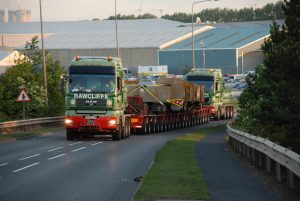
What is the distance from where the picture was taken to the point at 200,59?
14750 centimetres

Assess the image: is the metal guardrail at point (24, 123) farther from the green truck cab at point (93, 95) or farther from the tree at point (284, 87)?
the tree at point (284, 87)

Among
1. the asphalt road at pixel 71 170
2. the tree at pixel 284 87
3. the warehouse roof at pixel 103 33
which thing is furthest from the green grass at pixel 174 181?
the warehouse roof at pixel 103 33

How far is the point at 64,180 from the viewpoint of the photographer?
20.1 metres

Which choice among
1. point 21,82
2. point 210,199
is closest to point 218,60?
point 21,82

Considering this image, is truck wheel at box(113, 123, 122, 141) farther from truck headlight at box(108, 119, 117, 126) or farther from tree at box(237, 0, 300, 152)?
tree at box(237, 0, 300, 152)

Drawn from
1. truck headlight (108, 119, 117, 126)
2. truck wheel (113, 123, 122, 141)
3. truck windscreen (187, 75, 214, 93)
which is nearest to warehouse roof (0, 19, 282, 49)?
truck windscreen (187, 75, 214, 93)

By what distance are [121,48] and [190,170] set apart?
430 feet

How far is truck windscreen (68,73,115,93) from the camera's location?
39594mm

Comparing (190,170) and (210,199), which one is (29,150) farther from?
(210,199)

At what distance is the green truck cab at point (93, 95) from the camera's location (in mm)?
39594

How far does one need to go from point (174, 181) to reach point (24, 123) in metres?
31.6

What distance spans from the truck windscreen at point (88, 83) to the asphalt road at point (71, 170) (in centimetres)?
308

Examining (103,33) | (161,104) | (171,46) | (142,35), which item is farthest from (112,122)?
(103,33)

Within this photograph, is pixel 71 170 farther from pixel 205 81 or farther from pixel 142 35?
pixel 142 35
